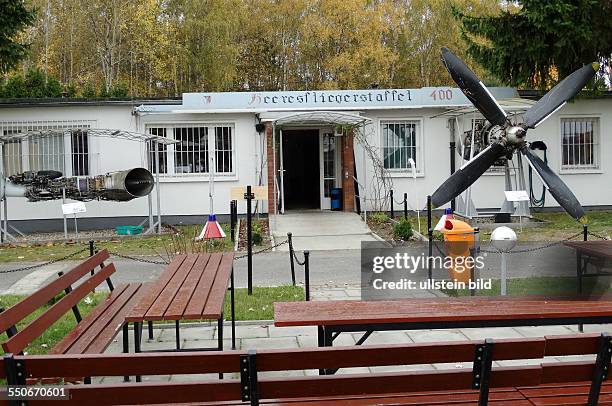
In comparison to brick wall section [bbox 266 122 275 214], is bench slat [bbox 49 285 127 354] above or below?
below

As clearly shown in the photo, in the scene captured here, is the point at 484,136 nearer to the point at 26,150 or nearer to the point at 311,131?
the point at 311,131

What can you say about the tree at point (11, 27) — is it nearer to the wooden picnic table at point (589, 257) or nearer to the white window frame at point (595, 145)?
the wooden picnic table at point (589, 257)

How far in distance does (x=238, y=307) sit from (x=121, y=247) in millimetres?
7695

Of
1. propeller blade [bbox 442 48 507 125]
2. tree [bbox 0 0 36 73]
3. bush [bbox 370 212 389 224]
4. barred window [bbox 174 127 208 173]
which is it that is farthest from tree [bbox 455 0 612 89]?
tree [bbox 0 0 36 73]

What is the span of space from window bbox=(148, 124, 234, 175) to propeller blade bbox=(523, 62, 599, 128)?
10905 mm

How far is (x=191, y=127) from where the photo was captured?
19.8m

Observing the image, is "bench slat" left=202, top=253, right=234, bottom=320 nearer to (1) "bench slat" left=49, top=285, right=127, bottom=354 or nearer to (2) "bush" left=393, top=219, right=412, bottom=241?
(1) "bench slat" left=49, top=285, right=127, bottom=354

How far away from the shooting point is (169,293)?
19.3ft

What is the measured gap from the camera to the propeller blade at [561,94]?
10.1 meters

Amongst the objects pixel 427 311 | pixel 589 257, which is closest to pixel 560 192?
pixel 589 257

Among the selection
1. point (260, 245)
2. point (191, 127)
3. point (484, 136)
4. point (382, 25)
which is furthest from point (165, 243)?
point (382, 25)

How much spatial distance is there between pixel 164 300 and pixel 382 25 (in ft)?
123

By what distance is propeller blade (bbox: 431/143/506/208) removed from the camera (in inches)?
372

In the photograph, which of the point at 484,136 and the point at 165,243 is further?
the point at 484,136
